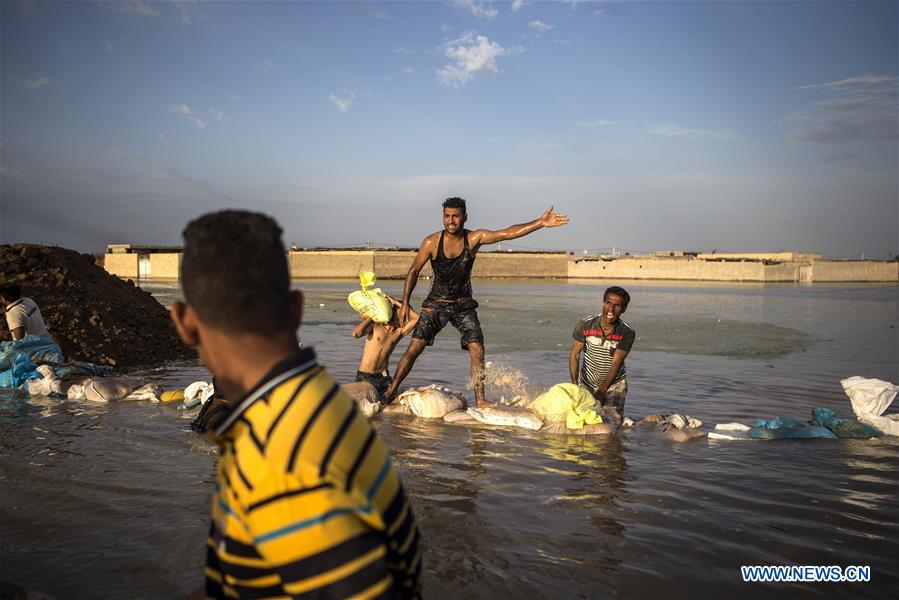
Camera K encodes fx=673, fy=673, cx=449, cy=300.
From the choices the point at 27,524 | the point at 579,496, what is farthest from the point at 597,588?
the point at 27,524

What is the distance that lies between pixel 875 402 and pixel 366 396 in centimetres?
519

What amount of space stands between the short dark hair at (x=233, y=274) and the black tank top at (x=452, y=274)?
6.13m

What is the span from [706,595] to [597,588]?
54cm

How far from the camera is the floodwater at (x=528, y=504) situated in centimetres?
350

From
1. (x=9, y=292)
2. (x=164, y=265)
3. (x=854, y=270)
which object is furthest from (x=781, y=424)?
(x=854, y=270)

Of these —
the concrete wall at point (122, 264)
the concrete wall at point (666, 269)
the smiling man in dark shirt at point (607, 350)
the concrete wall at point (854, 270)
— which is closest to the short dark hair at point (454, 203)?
the smiling man in dark shirt at point (607, 350)

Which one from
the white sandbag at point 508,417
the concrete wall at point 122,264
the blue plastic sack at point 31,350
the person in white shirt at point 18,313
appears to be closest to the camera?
the white sandbag at point 508,417

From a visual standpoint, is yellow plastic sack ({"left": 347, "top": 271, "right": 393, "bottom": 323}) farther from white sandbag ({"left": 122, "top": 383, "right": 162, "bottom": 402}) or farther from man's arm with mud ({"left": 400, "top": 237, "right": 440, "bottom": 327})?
white sandbag ({"left": 122, "top": 383, "right": 162, "bottom": 402})

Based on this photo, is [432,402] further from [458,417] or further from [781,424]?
[781,424]

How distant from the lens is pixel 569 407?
6707 millimetres

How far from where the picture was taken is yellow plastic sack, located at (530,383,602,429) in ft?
21.7

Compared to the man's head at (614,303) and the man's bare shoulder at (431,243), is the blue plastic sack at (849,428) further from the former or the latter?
the man's bare shoulder at (431,243)

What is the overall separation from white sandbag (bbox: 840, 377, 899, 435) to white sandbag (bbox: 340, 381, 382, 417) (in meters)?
4.94

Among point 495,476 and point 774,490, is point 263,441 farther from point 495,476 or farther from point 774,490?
point 774,490
